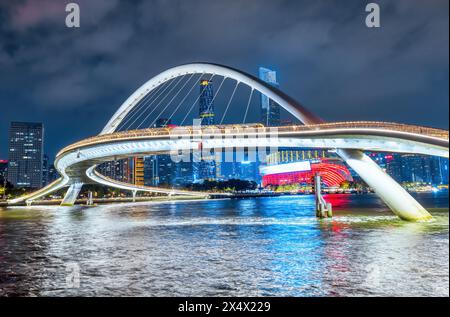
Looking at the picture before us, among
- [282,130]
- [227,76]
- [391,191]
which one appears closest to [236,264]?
[391,191]

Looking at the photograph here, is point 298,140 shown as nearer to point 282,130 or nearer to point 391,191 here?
point 282,130

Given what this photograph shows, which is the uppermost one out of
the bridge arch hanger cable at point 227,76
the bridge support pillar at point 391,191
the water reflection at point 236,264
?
the bridge arch hanger cable at point 227,76

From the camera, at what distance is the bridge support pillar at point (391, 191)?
1106 inches

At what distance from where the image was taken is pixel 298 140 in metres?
33.3

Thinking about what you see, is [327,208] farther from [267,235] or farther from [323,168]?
[323,168]

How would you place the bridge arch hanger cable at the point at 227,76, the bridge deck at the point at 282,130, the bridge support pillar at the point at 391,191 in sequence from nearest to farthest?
1. the bridge deck at the point at 282,130
2. the bridge support pillar at the point at 391,191
3. the bridge arch hanger cable at the point at 227,76

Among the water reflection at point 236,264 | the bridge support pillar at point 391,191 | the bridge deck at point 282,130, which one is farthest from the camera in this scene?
the bridge support pillar at point 391,191

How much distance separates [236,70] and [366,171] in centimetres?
2099

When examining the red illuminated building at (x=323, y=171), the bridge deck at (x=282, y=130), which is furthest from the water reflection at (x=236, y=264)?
the red illuminated building at (x=323, y=171)

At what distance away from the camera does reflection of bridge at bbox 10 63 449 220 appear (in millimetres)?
25627

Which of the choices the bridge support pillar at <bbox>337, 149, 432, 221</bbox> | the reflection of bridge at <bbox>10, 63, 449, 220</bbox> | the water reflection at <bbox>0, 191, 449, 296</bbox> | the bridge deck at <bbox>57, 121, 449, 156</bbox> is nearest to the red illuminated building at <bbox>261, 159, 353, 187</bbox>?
the reflection of bridge at <bbox>10, 63, 449, 220</bbox>

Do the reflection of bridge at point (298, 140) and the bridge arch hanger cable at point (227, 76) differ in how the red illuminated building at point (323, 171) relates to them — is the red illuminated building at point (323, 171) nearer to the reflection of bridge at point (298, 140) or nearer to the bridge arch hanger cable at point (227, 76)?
the bridge arch hanger cable at point (227, 76)

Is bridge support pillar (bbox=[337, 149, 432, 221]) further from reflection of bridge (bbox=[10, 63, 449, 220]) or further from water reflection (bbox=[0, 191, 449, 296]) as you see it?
water reflection (bbox=[0, 191, 449, 296])
